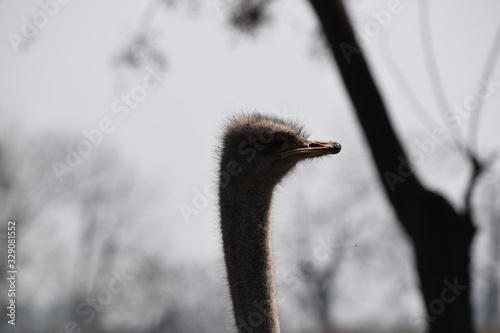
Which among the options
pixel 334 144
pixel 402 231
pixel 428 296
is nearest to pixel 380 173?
pixel 402 231

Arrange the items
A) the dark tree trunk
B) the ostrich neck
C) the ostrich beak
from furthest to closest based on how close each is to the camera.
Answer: the dark tree trunk → the ostrich beak → the ostrich neck

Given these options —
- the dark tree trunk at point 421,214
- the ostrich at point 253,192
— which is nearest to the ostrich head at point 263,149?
the ostrich at point 253,192

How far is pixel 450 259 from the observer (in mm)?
5965

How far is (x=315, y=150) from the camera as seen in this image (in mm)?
3484

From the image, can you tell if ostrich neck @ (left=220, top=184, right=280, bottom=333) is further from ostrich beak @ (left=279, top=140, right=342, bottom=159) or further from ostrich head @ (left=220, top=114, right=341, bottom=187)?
ostrich beak @ (left=279, top=140, right=342, bottom=159)

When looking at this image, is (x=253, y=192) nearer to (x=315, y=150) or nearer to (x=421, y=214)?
(x=315, y=150)

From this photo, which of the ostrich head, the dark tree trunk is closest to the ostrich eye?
the ostrich head

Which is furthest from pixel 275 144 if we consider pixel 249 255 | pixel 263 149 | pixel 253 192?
pixel 249 255

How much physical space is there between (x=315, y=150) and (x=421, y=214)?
103 inches

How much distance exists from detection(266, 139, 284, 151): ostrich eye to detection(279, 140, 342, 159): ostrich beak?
0.03 metres

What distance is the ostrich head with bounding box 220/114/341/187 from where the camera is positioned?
3.47 m

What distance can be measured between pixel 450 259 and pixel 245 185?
9.25 feet

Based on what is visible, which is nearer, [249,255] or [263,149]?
[249,255]

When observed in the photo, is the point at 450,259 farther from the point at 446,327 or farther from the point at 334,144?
the point at 334,144
